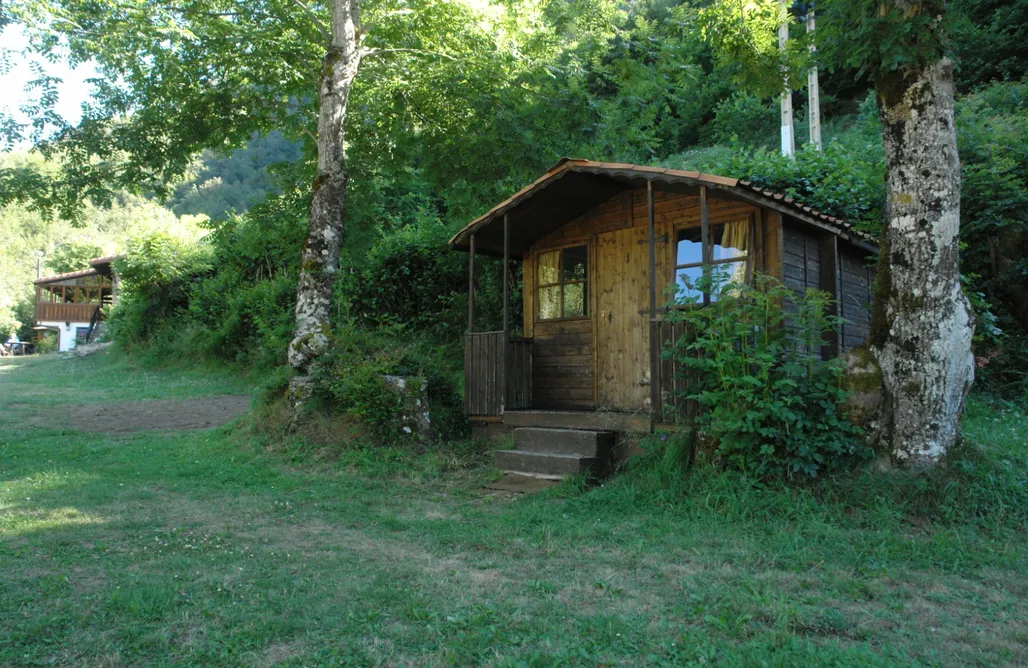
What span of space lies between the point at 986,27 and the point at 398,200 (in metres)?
15.9

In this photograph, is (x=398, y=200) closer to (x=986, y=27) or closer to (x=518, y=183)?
(x=518, y=183)

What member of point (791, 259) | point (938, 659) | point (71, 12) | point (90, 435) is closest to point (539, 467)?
point (791, 259)

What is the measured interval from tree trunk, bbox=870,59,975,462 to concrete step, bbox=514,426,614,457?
2542 mm

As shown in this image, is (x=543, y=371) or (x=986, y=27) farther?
(x=986, y=27)

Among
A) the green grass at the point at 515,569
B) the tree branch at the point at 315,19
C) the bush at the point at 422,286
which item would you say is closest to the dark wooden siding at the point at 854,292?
the green grass at the point at 515,569

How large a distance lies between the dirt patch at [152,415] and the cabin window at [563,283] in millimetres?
4995

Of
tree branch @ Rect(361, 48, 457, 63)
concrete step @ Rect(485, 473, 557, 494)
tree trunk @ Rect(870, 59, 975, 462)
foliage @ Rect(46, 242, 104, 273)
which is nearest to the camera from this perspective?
tree trunk @ Rect(870, 59, 975, 462)

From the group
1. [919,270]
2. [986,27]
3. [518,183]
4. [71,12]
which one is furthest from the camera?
[986,27]

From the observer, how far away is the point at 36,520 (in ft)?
18.2

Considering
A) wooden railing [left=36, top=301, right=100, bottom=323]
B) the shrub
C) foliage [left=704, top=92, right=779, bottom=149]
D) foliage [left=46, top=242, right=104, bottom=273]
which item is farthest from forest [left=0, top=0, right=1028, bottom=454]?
foliage [left=46, top=242, right=104, bottom=273]

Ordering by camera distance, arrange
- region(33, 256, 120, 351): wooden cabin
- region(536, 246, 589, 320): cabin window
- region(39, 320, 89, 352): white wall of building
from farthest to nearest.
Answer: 1. region(33, 256, 120, 351): wooden cabin
2. region(39, 320, 89, 352): white wall of building
3. region(536, 246, 589, 320): cabin window

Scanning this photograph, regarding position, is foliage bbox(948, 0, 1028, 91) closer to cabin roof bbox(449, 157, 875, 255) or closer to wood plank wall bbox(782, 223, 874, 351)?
wood plank wall bbox(782, 223, 874, 351)

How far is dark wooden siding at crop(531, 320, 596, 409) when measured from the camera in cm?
906

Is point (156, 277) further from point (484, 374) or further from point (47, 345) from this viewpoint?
point (47, 345)
